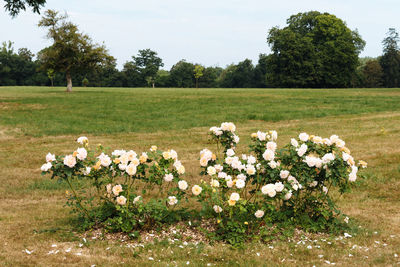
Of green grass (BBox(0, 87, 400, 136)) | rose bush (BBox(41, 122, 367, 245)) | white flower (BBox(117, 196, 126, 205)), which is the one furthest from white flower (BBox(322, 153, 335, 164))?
green grass (BBox(0, 87, 400, 136))

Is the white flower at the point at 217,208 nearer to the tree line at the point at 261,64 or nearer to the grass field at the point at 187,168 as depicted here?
the grass field at the point at 187,168

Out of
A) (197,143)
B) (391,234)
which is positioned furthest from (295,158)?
(197,143)

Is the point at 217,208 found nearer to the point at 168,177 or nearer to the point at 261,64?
the point at 168,177

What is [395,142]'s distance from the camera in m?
10.9

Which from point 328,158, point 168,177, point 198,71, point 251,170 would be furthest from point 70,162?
point 198,71

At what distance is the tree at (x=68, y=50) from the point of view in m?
37.5

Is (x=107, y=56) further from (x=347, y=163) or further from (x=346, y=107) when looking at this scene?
(x=347, y=163)

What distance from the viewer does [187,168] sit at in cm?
869

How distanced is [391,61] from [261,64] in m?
25.6

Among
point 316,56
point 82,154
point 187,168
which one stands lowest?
point 187,168

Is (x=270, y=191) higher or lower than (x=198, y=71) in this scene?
lower

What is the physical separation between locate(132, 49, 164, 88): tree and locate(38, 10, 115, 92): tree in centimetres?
4044

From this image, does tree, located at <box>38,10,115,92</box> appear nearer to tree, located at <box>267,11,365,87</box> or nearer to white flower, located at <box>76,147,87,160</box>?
tree, located at <box>267,11,365,87</box>

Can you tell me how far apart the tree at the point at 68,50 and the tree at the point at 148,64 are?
40.4 meters
